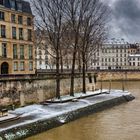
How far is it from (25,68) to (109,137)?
115 feet

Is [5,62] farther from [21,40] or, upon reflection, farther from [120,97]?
[120,97]

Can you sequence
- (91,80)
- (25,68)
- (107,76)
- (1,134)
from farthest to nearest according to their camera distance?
(107,76) → (91,80) → (25,68) → (1,134)

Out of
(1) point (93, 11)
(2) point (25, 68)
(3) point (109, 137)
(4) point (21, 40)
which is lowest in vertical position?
(3) point (109, 137)

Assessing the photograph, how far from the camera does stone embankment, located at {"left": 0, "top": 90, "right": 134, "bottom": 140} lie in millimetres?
35938

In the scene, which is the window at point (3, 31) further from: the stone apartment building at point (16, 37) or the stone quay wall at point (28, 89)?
the stone quay wall at point (28, 89)

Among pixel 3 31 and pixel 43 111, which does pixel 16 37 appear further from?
pixel 43 111

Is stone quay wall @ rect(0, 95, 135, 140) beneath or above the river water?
above

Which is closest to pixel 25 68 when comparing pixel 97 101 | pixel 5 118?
pixel 97 101

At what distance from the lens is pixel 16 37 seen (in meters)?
65.2

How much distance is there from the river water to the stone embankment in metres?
0.85

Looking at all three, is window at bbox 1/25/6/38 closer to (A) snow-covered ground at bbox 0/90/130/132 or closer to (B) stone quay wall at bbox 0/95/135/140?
(A) snow-covered ground at bbox 0/90/130/132

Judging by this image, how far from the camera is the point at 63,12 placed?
196 ft

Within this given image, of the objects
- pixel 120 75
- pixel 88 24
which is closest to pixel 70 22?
pixel 88 24

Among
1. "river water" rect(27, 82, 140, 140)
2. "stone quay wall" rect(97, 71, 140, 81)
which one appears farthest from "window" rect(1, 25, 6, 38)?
"stone quay wall" rect(97, 71, 140, 81)
